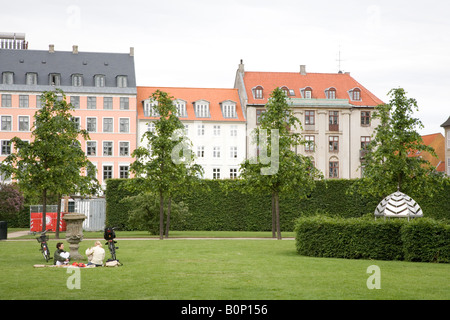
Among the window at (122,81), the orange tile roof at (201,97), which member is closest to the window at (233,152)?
the orange tile roof at (201,97)

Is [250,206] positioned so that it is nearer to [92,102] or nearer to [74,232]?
[74,232]

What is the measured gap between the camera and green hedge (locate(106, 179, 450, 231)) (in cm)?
4338

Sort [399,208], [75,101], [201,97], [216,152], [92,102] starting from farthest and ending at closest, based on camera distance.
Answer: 1. [201,97]
2. [92,102]
3. [216,152]
4. [75,101]
5. [399,208]

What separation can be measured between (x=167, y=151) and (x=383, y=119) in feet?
40.5

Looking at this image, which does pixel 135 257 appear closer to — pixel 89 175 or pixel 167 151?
pixel 167 151

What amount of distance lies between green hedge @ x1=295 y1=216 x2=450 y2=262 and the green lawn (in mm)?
965

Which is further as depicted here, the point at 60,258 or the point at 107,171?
the point at 107,171

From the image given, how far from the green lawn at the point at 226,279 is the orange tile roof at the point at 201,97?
166 feet

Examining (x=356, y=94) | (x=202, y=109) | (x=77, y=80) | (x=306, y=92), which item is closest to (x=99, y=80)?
(x=77, y=80)

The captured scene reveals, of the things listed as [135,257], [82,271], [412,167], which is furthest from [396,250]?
[412,167]

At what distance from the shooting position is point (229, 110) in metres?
72.7

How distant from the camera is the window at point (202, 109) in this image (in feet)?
237

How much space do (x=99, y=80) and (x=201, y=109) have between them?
12435mm

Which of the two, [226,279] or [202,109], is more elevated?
[202,109]
